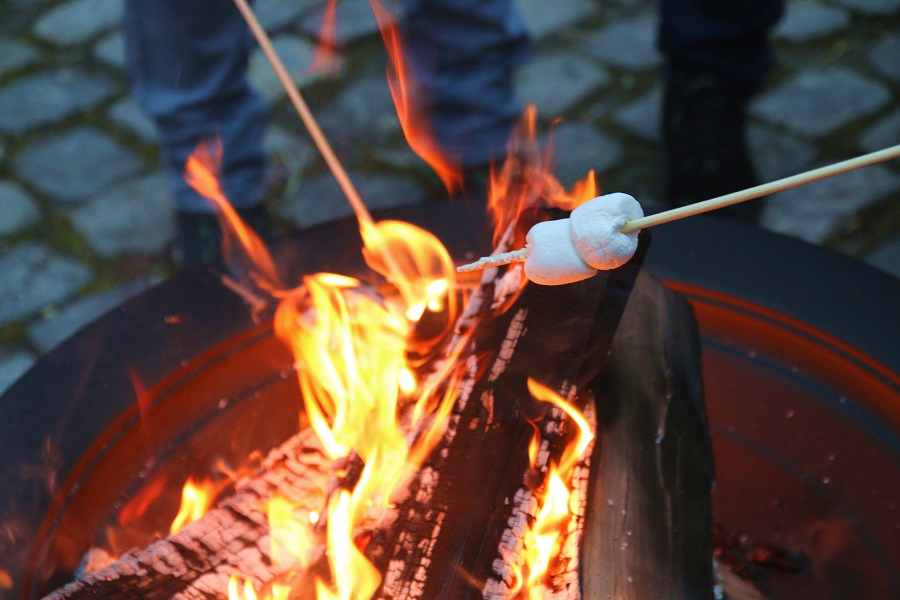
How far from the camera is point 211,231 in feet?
7.31

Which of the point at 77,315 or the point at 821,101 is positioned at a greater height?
the point at 821,101

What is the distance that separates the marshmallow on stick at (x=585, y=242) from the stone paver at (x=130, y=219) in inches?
68.2

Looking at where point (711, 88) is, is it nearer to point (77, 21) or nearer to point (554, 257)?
point (554, 257)

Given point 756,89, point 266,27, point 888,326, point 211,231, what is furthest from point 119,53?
point 888,326

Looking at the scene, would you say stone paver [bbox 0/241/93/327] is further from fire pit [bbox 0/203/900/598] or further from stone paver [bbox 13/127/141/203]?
fire pit [bbox 0/203/900/598]

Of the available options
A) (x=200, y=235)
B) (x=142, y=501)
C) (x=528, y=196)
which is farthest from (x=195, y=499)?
(x=200, y=235)

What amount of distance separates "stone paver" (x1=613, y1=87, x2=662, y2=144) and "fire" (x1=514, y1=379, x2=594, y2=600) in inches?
67.9

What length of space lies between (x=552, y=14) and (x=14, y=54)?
1815 millimetres

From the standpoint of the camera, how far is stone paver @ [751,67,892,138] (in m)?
2.62

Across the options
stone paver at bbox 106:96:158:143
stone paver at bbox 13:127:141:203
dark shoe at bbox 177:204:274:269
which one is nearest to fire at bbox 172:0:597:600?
dark shoe at bbox 177:204:274:269

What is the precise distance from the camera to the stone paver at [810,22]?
2.93m

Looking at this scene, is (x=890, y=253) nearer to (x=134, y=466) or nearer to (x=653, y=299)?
(x=653, y=299)

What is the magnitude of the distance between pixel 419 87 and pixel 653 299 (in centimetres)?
128

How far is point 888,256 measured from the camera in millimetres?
2227
